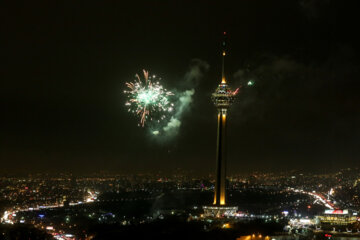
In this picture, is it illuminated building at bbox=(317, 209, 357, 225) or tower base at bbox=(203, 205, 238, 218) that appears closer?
tower base at bbox=(203, 205, 238, 218)

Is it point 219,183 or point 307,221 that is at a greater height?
point 219,183

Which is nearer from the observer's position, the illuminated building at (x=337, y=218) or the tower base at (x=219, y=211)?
the tower base at (x=219, y=211)

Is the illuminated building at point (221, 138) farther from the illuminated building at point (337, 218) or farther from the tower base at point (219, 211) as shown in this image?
the illuminated building at point (337, 218)

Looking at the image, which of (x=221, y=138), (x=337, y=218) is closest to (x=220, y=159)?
(x=221, y=138)

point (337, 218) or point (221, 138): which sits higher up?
point (221, 138)

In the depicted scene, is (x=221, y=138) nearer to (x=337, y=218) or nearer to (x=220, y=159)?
(x=220, y=159)

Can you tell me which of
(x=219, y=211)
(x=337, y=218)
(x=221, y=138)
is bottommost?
(x=337, y=218)

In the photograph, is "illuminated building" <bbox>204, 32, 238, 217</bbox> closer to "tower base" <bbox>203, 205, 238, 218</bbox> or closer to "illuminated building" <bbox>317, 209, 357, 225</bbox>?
"tower base" <bbox>203, 205, 238, 218</bbox>

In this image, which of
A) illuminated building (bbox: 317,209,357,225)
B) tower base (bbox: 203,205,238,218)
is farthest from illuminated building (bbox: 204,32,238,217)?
illuminated building (bbox: 317,209,357,225)

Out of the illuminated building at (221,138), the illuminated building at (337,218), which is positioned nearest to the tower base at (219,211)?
the illuminated building at (221,138)

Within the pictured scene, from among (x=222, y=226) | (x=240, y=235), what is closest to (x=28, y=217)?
(x=222, y=226)

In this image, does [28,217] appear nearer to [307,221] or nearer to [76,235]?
[76,235]
